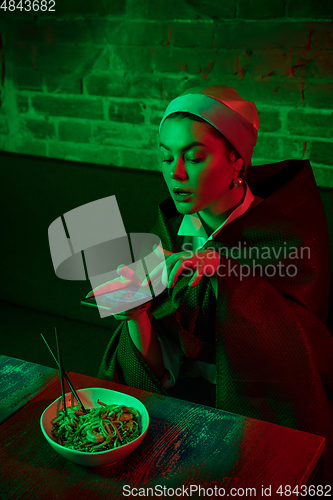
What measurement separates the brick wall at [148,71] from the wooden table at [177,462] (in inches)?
41.3

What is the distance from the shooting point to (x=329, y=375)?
1.21m

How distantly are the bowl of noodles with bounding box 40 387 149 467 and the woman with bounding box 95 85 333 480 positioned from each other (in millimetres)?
203

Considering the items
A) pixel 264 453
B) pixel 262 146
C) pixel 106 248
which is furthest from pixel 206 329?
pixel 262 146

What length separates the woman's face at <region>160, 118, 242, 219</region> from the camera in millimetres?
1100

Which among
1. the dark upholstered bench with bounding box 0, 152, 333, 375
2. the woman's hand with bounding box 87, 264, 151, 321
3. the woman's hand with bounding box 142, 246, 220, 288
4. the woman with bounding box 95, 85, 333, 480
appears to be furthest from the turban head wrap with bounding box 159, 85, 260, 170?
the dark upholstered bench with bounding box 0, 152, 333, 375

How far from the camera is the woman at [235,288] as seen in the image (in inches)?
43.5

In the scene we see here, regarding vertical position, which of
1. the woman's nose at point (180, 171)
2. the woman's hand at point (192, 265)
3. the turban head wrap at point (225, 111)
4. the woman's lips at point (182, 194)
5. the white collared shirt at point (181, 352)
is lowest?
the white collared shirt at point (181, 352)

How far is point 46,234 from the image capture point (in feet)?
6.28

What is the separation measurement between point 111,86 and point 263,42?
611 millimetres

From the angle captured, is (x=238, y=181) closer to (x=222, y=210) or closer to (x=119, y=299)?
(x=222, y=210)

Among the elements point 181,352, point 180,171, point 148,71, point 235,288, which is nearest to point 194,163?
point 180,171

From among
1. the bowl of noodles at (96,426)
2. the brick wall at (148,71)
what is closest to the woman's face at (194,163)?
the bowl of noodles at (96,426)

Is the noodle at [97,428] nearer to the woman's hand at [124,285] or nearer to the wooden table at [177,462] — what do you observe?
the wooden table at [177,462]

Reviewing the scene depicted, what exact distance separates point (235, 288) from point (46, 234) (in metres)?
1.01
